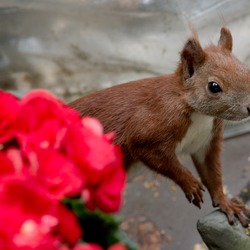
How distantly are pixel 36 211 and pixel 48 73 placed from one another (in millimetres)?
2048

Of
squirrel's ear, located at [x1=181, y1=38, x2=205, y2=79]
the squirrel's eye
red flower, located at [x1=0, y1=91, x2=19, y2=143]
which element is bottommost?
the squirrel's eye

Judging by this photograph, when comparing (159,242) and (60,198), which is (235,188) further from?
(60,198)

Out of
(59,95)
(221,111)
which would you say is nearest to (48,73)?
(59,95)

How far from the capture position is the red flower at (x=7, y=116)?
62cm

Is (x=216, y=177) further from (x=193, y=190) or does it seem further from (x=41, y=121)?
(x=41, y=121)

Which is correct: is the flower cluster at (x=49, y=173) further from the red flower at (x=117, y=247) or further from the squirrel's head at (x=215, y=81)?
the squirrel's head at (x=215, y=81)

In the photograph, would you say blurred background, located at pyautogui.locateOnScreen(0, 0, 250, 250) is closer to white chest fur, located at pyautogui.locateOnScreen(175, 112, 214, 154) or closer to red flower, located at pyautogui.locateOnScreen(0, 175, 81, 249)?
white chest fur, located at pyautogui.locateOnScreen(175, 112, 214, 154)

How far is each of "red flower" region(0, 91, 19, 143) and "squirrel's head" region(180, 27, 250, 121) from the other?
0.58 meters

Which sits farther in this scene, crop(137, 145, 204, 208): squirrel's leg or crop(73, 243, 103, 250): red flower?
crop(137, 145, 204, 208): squirrel's leg

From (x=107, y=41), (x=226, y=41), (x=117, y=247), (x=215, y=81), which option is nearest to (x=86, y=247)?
(x=117, y=247)

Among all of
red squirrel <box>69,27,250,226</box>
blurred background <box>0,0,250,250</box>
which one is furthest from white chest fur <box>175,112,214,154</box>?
blurred background <box>0,0,250,250</box>

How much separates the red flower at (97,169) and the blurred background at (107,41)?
161 centimetres

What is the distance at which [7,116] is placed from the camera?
24.9 inches

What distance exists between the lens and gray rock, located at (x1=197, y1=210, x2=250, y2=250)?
1.31 metres
